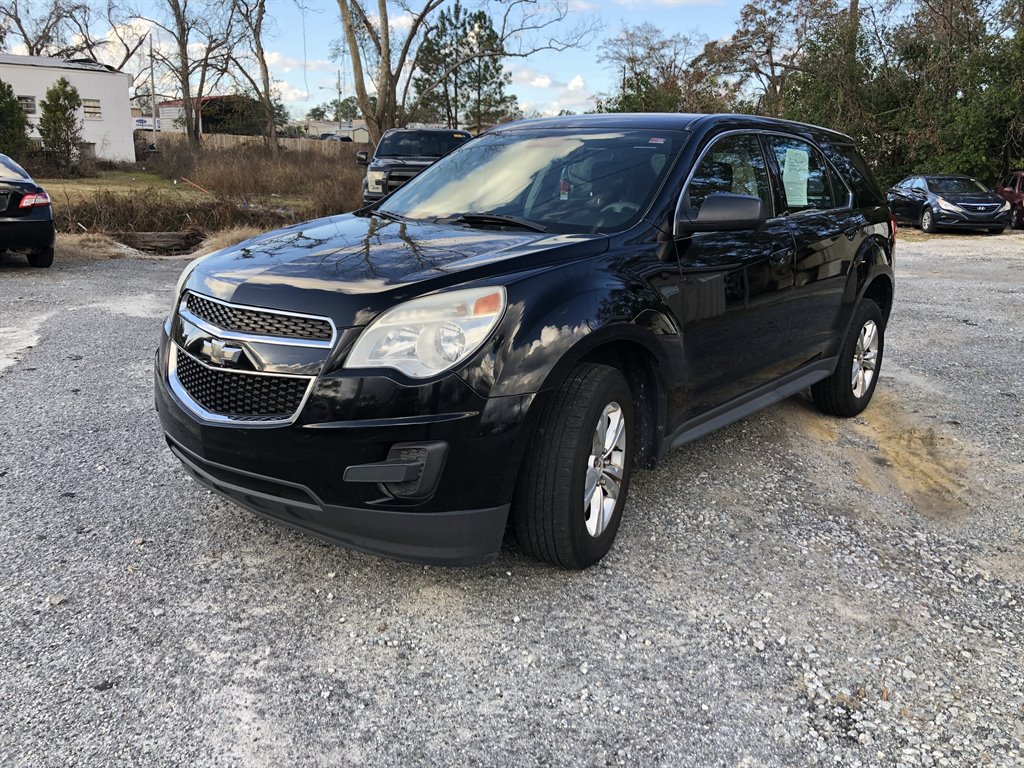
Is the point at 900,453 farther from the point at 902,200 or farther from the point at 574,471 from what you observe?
the point at 902,200

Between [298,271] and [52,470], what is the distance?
6.63ft

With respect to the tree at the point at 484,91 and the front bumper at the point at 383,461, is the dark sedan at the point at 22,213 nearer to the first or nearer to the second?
the front bumper at the point at 383,461

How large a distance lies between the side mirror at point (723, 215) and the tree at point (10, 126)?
2773 centimetres

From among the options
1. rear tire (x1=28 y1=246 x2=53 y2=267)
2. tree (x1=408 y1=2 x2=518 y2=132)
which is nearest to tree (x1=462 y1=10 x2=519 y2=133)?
tree (x1=408 y1=2 x2=518 y2=132)

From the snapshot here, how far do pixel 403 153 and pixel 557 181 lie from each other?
12.4 m

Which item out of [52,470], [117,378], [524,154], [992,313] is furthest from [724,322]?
[992,313]

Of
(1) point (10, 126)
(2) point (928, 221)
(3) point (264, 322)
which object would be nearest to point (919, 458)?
(3) point (264, 322)

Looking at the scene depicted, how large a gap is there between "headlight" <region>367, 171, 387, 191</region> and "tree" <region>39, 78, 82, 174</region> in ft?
59.4

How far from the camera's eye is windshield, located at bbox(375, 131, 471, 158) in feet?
50.7

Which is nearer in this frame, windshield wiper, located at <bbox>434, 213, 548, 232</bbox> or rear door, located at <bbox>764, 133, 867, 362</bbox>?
windshield wiper, located at <bbox>434, 213, 548, 232</bbox>

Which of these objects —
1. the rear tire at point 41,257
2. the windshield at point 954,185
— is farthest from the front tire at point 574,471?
the windshield at point 954,185

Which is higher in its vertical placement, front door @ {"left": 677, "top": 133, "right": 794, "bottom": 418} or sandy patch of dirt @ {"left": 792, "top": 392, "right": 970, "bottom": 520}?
front door @ {"left": 677, "top": 133, "right": 794, "bottom": 418}

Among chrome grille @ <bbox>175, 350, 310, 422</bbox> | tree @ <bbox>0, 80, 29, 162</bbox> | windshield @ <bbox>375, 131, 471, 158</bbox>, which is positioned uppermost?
tree @ <bbox>0, 80, 29, 162</bbox>

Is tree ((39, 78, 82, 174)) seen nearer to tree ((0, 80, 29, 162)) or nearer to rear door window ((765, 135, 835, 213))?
tree ((0, 80, 29, 162))
